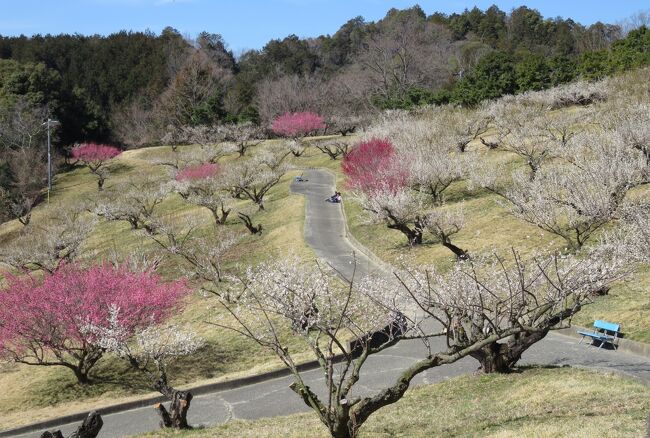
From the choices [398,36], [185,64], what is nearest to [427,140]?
[398,36]

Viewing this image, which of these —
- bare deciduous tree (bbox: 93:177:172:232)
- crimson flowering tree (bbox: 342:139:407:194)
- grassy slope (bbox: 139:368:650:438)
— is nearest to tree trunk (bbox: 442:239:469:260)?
crimson flowering tree (bbox: 342:139:407:194)

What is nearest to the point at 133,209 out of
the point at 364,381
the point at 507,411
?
the point at 364,381

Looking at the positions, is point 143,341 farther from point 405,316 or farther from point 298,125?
point 298,125

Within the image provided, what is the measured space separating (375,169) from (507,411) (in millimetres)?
28015

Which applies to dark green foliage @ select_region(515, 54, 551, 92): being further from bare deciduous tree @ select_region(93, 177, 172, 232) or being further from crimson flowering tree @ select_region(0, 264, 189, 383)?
crimson flowering tree @ select_region(0, 264, 189, 383)

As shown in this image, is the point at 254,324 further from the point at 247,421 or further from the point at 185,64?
the point at 185,64

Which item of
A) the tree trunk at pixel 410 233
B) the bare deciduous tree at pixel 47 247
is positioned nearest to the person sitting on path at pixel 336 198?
the tree trunk at pixel 410 233

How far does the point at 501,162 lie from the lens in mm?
38719

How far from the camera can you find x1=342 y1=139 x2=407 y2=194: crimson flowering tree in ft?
112

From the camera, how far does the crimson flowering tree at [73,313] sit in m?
18.9

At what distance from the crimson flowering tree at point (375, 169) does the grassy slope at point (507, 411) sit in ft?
60.6

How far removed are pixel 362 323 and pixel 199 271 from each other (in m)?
11.6

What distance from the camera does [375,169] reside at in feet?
125

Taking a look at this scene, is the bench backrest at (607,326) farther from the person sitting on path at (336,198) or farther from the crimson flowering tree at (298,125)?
the crimson flowering tree at (298,125)
